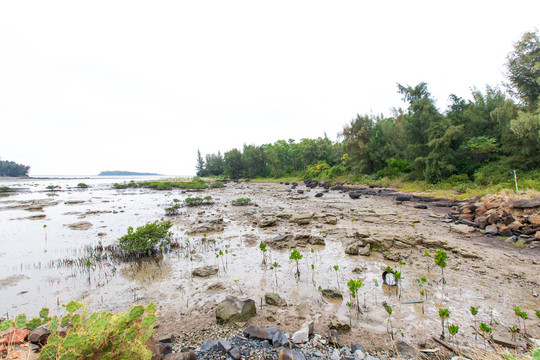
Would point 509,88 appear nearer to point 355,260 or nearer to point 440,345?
point 355,260

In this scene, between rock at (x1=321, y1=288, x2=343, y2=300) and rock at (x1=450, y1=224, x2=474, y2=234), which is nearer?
rock at (x1=321, y1=288, x2=343, y2=300)

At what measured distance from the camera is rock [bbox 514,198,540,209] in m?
8.36

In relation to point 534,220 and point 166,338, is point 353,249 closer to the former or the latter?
point 166,338

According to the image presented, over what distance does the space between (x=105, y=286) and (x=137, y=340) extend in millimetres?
4382

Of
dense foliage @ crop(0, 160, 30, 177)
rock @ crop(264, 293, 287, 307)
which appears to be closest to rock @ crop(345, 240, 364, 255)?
rock @ crop(264, 293, 287, 307)

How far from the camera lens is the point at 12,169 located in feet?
348

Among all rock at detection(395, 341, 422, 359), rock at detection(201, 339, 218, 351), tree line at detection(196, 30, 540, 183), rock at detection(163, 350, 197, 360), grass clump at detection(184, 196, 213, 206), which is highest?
tree line at detection(196, 30, 540, 183)

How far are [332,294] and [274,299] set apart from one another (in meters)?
1.27

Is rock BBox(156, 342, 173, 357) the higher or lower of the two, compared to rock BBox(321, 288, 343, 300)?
higher

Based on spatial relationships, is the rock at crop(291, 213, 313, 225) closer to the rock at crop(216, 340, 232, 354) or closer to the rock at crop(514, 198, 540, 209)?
the rock at crop(514, 198, 540, 209)

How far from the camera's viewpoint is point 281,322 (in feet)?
12.6

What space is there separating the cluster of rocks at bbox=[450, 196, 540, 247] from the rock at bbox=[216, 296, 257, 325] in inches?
372

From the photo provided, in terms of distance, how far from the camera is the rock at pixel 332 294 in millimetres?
4590

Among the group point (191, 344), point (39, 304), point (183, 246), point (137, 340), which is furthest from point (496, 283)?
point (39, 304)
